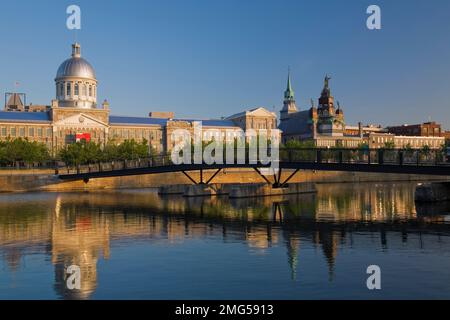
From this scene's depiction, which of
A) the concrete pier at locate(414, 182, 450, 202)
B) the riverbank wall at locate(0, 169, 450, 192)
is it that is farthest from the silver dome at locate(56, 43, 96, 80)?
the concrete pier at locate(414, 182, 450, 202)

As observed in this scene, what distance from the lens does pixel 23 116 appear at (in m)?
146

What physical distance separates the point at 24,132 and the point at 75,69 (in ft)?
85.6

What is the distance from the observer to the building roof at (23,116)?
462ft

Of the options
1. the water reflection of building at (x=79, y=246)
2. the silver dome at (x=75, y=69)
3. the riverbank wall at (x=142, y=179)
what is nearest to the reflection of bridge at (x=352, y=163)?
the riverbank wall at (x=142, y=179)

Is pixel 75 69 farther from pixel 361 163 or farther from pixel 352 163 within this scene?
pixel 361 163

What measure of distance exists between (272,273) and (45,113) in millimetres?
141297

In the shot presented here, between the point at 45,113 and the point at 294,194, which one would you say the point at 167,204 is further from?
the point at 45,113

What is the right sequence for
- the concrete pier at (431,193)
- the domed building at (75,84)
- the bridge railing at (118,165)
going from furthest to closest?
the domed building at (75,84)
the bridge railing at (118,165)
the concrete pier at (431,193)

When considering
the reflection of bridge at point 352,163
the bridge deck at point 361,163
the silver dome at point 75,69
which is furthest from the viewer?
the silver dome at point 75,69

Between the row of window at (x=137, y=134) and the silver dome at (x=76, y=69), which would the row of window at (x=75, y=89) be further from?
the row of window at (x=137, y=134)

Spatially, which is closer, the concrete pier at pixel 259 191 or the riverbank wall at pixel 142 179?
the concrete pier at pixel 259 191

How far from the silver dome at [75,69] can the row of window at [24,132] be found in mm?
21164
